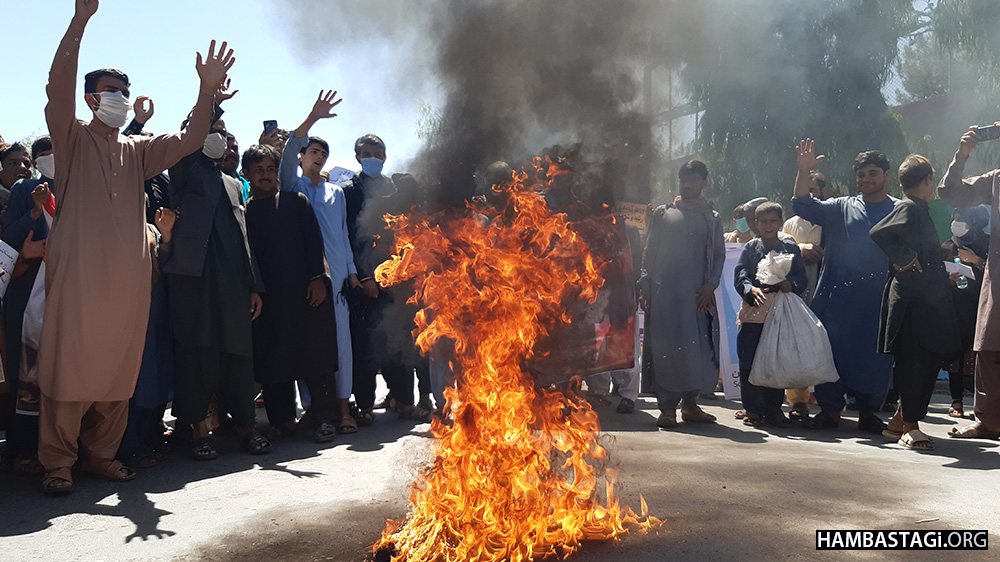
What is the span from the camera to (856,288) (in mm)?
7234

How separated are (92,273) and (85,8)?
1.60 metres

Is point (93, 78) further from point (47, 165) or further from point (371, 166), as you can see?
point (371, 166)

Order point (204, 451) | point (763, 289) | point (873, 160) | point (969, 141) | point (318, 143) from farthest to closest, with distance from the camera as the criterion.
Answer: point (763, 289) < point (318, 143) < point (873, 160) < point (969, 141) < point (204, 451)

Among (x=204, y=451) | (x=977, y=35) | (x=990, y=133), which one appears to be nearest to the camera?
(x=204, y=451)

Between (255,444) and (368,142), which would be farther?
(368,142)

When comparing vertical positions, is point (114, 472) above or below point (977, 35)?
below

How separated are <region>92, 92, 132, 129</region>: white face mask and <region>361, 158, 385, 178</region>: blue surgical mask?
249cm

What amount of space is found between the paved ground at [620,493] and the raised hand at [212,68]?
2637mm

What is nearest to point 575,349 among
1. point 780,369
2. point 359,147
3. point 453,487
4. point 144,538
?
point 780,369

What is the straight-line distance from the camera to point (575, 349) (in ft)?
22.4

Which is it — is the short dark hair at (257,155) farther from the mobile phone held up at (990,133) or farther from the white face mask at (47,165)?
the mobile phone held up at (990,133)

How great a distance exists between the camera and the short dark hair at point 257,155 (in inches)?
261

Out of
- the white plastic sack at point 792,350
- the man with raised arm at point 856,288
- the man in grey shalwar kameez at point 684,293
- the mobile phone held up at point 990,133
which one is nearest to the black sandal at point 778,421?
the man with raised arm at point 856,288

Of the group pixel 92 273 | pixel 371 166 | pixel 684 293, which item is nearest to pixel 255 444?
pixel 92 273
